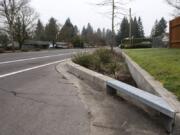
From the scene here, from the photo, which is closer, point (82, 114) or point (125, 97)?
point (82, 114)

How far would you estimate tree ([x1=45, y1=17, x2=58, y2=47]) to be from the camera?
9520 cm

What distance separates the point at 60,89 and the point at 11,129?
4.04m

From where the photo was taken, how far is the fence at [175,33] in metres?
18.6

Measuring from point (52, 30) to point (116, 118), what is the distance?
9192cm

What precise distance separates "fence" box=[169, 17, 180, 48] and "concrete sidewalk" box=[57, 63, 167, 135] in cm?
1196

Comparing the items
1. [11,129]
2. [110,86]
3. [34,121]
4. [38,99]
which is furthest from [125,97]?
[11,129]

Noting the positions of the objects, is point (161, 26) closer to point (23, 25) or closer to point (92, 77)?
point (23, 25)

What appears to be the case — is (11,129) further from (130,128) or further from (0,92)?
(0,92)

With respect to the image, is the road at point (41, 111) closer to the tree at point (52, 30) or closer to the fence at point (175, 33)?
the fence at point (175, 33)

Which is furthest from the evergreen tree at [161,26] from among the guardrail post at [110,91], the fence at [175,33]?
the guardrail post at [110,91]

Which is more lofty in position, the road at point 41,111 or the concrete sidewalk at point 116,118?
the road at point 41,111

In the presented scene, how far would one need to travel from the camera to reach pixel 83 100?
7.61m

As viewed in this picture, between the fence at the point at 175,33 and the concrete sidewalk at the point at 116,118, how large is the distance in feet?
39.2

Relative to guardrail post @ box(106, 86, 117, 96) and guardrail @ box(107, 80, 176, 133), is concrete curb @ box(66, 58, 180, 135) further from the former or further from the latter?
guardrail post @ box(106, 86, 117, 96)
